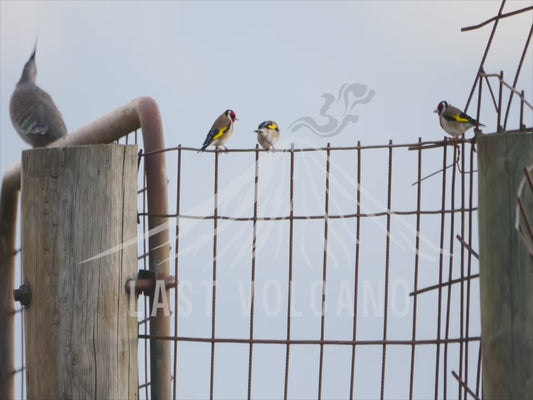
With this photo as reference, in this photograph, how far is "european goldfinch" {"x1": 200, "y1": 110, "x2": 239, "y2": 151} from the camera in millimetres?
7816

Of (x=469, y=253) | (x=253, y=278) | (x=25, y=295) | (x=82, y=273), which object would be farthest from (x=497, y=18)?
(x=25, y=295)

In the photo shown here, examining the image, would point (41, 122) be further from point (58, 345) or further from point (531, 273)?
point (531, 273)

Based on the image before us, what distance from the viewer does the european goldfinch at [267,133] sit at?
7819 millimetres

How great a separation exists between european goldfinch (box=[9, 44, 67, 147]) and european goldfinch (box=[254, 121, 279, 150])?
64.9 inches

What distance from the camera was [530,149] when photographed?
12.7ft

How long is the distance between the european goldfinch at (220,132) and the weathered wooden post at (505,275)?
159 inches

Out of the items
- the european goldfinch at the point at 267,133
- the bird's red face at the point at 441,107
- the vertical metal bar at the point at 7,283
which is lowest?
the vertical metal bar at the point at 7,283

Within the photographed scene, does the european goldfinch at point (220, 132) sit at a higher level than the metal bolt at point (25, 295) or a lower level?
higher

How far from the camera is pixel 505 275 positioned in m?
3.87

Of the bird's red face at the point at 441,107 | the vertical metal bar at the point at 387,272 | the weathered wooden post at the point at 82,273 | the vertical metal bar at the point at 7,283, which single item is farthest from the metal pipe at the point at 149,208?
the bird's red face at the point at 441,107

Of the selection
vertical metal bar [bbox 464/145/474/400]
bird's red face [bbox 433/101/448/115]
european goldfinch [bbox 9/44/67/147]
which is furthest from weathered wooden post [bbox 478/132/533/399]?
european goldfinch [bbox 9/44/67/147]

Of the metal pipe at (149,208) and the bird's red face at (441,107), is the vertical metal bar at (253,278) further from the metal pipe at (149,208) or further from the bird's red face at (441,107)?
the bird's red face at (441,107)

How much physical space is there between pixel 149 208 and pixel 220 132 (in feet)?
8.84

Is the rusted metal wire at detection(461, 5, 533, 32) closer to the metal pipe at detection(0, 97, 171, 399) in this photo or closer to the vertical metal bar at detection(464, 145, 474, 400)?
the vertical metal bar at detection(464, 145, 474, 400)
